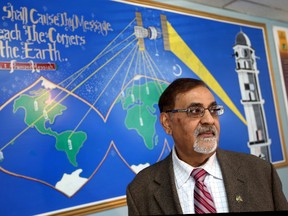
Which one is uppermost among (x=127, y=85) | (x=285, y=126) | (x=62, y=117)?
(x=127, y=85)

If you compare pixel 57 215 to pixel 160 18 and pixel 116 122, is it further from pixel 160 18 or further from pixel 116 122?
pixel 160 18

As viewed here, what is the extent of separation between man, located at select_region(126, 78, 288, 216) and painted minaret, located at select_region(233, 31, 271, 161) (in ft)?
5.30

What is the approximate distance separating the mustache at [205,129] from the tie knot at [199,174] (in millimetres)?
140

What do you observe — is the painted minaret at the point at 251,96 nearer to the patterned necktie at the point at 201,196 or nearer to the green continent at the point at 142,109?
the green continent at the point at 142,109

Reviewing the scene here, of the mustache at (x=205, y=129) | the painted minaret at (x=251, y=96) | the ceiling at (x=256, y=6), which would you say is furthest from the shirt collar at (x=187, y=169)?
the ceiling at (x=256, y=6)

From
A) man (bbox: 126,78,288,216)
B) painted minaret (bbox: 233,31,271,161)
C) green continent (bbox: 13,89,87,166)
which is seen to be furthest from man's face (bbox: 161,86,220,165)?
painted minaret (bbox: 233,31,271,161)

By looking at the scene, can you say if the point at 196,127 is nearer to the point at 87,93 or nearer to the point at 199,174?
the point at 199,174

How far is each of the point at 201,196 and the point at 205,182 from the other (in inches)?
2.5

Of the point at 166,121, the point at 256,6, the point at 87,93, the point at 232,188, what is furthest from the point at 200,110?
the point at 256,6

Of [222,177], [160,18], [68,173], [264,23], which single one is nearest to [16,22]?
[68,173]

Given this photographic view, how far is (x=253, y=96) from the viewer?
9.25 ft

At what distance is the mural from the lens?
1623mm

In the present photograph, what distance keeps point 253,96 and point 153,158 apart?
4.26 ft

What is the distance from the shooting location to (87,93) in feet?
6.19
